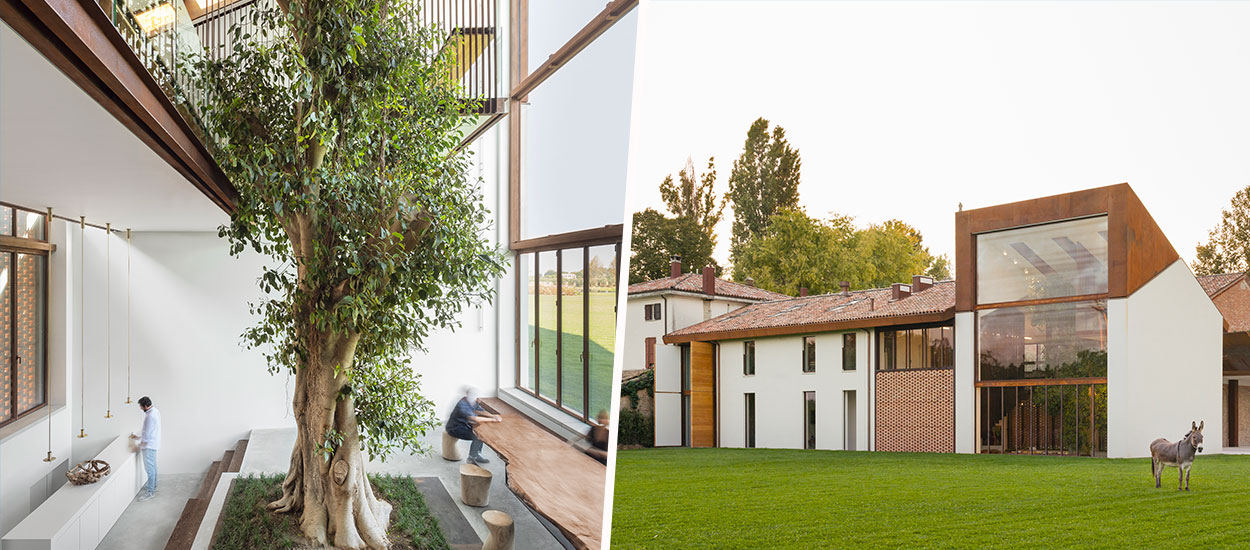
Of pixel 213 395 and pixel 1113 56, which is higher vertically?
pixel 1113 56

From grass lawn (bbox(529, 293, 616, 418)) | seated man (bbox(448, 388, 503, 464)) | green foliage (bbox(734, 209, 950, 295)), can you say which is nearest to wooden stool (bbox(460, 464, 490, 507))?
seated man (bbox(448, 388, 503, 464))

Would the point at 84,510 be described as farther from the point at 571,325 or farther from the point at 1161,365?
the point at 1161,365

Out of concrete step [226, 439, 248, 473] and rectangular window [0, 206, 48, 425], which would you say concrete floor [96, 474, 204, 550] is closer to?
concrete step [226, 439, 248, 473]

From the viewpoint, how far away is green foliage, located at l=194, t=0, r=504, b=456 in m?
4.23

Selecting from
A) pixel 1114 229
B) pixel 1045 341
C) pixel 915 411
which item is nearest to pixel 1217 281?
pixel 1114 229

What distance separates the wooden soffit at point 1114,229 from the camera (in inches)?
460

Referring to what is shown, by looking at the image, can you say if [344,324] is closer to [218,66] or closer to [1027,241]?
[218,66]

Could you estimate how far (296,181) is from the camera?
166 inches

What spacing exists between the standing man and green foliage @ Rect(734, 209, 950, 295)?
42.3 ft

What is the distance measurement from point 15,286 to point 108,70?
1.41m

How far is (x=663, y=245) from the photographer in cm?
1591

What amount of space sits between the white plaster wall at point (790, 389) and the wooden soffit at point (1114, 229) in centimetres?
197

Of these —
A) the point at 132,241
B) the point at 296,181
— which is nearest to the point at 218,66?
the point at 296,181

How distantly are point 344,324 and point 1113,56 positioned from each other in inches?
674
